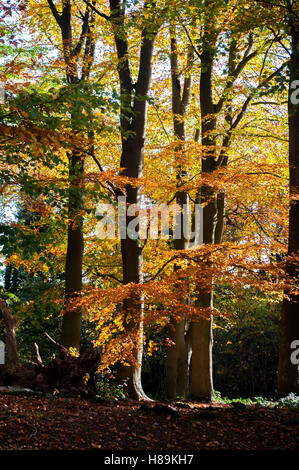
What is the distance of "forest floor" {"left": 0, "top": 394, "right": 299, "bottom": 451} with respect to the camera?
15.0ft

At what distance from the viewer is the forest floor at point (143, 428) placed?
459cm

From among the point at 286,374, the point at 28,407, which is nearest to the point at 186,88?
the point at 286,374

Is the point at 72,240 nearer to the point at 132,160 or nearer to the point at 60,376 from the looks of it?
the point at 132,160

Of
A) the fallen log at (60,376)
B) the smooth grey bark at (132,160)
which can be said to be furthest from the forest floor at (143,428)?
the smooth grey bark at (132,160)

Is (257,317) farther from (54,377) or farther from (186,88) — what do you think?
(54,377)

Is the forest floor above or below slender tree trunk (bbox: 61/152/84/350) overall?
below

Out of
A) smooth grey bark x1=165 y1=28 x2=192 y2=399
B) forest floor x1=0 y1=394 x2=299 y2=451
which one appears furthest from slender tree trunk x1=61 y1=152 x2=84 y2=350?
forest floor x1=0 y1=394 x2=299 y2=451

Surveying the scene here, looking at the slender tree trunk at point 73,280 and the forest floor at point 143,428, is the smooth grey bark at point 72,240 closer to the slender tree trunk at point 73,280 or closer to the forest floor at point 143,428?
the slender tree trunk at point 73,280

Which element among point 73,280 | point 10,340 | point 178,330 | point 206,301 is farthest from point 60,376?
point 178,330

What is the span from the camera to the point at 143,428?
16.8 feet

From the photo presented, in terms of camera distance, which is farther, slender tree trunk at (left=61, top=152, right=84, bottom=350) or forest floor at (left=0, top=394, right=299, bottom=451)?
slender tree trunk at (left=61, top=152, right=84, bottom=350)

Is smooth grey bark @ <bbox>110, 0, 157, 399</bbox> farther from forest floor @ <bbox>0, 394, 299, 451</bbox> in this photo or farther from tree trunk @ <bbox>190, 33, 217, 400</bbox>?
forest floor @ <bbox>0, 394, 299, 451</bbox>

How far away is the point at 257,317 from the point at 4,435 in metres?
12.0
